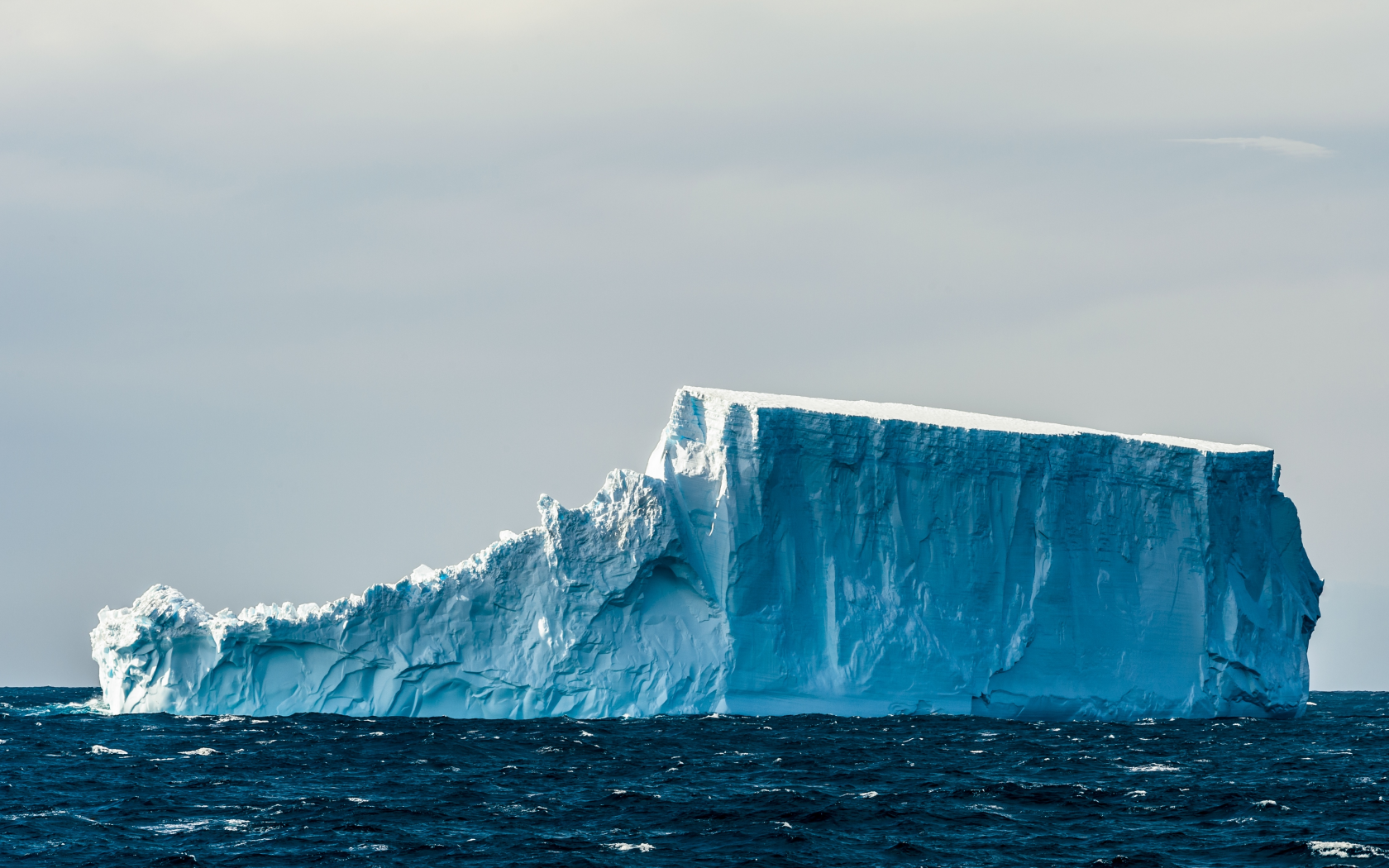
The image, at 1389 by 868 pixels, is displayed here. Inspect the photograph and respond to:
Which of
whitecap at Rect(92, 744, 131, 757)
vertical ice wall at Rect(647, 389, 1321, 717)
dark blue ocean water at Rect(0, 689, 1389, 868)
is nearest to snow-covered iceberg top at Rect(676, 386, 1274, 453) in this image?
vertical ice wall at Rect(647, 389, 1321, 717)

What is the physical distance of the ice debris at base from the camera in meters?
21.5

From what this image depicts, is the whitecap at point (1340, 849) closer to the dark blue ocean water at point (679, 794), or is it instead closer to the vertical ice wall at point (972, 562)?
the dark blue ocean water at point (679, 794)

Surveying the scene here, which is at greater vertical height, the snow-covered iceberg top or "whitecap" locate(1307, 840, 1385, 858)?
the snow-covered iceberg top

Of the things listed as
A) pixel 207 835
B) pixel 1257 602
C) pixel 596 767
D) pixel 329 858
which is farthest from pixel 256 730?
pixel 1257 602

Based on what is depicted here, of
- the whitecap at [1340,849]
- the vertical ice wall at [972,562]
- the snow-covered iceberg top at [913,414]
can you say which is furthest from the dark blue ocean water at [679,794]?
the snow-covered iceberg top at [913,414]

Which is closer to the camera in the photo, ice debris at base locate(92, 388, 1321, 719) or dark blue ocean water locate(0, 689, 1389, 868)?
dark blue ocean water locate(0, 689, 1389, 868)

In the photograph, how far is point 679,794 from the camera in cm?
1504

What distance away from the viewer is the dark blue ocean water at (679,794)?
12.5m

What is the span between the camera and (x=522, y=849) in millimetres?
12461

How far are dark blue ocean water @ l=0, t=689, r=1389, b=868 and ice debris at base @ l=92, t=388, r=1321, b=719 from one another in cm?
73

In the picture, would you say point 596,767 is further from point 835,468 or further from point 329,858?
point 835,468

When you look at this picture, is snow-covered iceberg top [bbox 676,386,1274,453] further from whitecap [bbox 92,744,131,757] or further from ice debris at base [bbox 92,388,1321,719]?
whitecap [bbox 92,744,131,757]

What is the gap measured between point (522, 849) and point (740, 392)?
13.7 metres

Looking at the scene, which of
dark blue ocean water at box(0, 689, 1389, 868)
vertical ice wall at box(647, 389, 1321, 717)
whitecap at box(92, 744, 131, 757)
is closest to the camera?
dark blue ocean water at box(0, 689, 1389, 868)
